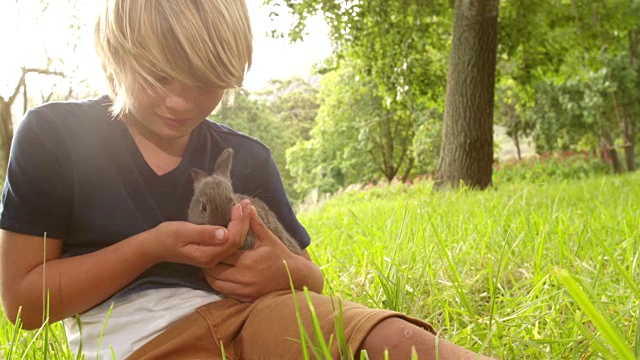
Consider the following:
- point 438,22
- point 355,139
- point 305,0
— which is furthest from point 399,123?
point 305,0

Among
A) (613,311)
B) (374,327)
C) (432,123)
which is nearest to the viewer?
(374,327)

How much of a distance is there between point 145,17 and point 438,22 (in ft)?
32.6

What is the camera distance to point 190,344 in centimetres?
148

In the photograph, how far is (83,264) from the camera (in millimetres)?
1505

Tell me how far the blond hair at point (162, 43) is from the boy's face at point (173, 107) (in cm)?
2

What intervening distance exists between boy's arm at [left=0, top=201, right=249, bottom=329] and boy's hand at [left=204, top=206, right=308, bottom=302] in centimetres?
9

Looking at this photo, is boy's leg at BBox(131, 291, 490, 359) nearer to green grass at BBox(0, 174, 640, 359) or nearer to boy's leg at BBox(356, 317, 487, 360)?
boy's leg at BBox(356, 317, 487, 360)

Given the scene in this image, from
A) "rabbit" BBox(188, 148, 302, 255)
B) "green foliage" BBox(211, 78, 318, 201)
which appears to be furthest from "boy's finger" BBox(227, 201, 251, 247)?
"green foliage" BBox(211, 78, 318, 201)

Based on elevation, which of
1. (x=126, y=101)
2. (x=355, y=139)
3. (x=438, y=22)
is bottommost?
(x=355, y=139)

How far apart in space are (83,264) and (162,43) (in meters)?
0.66

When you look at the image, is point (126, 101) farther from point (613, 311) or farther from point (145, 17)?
point (613, 311)

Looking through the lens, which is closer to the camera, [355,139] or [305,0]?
[305,0]

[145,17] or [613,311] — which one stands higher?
[145,17]

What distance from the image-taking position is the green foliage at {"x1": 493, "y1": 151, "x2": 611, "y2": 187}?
63.0 ft
